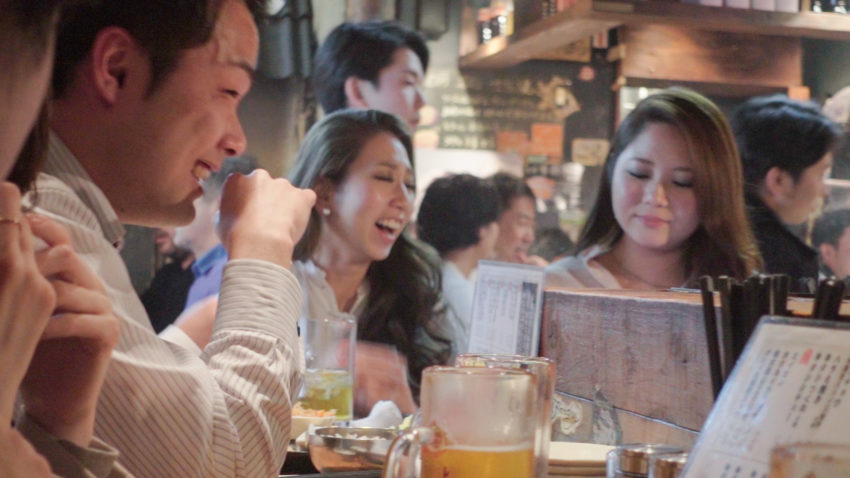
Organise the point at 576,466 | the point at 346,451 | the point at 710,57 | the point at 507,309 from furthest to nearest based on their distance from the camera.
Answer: the point at 710,57 < the point at 507,309 < the point at 346,451 < the point at 576,466

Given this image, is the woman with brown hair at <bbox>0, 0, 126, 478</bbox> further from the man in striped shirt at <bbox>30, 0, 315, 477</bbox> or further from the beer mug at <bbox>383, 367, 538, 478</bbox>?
the beer mug at <bbox>383, 367, 538, 478</bbox>

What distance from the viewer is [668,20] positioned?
3617 millimetres

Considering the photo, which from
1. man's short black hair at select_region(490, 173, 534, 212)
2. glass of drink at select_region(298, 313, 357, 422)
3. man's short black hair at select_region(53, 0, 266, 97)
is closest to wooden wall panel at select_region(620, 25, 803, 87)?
man's short black hair at select_region(490, 173, 534, 212)

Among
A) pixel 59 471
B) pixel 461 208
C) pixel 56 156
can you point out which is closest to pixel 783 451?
pixel 59 471

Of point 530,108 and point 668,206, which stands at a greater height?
point 530,108

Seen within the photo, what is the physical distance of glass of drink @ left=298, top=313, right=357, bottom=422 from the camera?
7.05 feet

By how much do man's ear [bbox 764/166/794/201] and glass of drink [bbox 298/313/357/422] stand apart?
82.1 inches

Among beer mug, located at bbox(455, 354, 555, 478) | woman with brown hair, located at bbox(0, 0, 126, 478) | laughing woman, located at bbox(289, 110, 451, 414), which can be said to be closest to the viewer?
woman with brown hair, located at bbox(0, 0, 126, 478)

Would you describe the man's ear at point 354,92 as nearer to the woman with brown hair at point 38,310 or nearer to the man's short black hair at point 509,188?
the man's short black hair at point 509,188

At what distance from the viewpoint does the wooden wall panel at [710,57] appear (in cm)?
467

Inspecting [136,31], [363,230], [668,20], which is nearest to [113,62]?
[136,31]

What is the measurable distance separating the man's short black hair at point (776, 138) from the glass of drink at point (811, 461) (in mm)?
3168

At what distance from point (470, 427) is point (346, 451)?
1.82 feet

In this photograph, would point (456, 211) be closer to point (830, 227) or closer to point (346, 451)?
point (830, 227)
